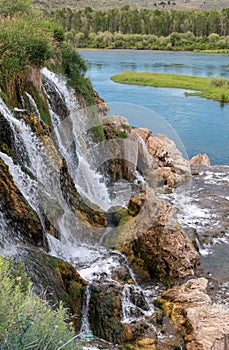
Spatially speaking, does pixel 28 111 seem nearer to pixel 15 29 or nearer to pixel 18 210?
pixel 15 29

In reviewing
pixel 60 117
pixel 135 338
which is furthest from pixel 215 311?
pixel 60 117

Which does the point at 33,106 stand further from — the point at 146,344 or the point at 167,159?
the point at 167,159

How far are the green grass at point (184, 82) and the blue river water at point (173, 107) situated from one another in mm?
894

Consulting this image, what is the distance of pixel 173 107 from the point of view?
108 feet

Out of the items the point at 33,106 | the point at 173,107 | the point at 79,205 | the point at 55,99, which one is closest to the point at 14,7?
the point at 55,99

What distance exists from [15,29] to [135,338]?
974 cm

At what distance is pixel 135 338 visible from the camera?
29.1 ft

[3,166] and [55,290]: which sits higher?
[3,166]

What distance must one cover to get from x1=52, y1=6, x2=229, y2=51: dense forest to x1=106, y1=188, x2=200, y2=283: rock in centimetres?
6931

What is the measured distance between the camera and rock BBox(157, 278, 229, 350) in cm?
863

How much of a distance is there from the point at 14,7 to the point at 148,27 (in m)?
71.6

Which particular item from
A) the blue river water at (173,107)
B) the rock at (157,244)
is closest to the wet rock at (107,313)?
the rock at (157,244)

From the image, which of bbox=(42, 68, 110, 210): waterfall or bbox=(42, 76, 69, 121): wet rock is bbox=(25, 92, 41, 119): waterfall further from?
bbox=(42, 76, 69, 121): wet rock

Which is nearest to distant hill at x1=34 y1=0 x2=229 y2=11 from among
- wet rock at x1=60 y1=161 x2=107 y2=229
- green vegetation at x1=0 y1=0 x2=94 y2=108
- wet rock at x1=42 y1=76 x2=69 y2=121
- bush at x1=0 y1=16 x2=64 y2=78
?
green vegetation at x1=0 y1=0 x2=94 y2=108
